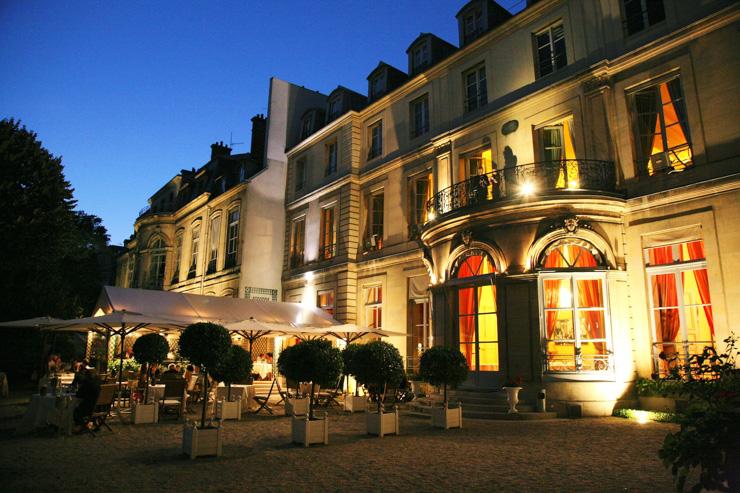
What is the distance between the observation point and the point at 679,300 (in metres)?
10.2

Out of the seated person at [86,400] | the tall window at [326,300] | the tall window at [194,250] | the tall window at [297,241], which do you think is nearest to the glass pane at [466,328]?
the tall window at [326,300]

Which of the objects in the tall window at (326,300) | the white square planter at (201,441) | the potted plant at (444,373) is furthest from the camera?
the tall window at (326,300)

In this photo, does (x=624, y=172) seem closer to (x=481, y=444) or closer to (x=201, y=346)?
(x=481, y=444)

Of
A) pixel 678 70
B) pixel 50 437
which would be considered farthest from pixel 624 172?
pixel 50 437

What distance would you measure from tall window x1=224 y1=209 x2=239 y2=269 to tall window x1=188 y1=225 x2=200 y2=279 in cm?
438

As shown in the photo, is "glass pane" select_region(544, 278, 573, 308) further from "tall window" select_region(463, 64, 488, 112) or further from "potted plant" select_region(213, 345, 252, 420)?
"potted plant" select_region(213, 345, 252, 420)

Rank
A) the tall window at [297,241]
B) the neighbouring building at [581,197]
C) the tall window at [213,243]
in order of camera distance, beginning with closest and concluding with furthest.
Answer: the neighbouring building at [581,197], the tall window at [297,241], the tall window at [213,243]

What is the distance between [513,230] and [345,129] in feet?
33.6

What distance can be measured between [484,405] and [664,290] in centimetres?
459

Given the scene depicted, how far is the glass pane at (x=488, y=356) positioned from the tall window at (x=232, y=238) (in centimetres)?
1463

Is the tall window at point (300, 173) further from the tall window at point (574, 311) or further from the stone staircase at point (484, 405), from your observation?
the tall window at point (574, 311)

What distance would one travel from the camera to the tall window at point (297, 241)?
21891 millimetres

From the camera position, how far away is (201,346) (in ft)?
25.6

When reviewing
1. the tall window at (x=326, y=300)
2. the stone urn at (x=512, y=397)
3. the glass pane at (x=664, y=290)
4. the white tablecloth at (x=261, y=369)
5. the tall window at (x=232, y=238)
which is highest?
the tall window at (x=232, y=238)
